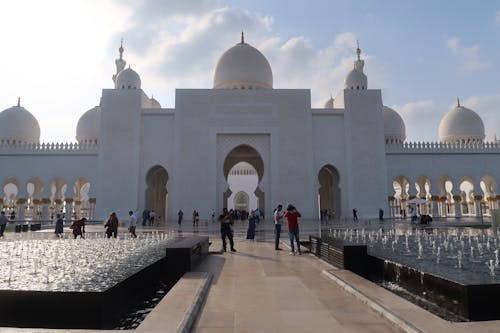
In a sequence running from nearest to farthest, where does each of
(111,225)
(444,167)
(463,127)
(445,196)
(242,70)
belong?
(111,225) < (444,167) < (445,196) < (242,70) < (463,127)

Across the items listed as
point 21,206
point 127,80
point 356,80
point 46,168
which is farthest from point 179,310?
point 356,80

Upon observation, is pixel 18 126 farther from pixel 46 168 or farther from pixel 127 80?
pixel 127 80

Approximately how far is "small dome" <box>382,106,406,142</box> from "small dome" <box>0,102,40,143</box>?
21.4 m

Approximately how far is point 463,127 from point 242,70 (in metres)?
14.5

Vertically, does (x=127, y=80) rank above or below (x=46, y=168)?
above

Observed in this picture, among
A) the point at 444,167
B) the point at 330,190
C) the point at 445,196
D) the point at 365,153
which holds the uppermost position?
the point at 365,153

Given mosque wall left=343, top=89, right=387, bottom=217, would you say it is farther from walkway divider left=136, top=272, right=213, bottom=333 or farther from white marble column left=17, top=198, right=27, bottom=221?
white marble column left=17, top=198, right=27, bottom=221

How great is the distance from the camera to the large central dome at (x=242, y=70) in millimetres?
19219

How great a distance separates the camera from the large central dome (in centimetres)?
1922

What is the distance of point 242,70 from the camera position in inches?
757

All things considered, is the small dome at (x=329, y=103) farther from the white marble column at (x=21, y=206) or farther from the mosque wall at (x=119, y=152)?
the white marble column at (x=21, y=206)

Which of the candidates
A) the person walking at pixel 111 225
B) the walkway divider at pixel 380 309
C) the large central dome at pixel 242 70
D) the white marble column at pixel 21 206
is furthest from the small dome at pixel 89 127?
the walkway divider at pixel 380 309

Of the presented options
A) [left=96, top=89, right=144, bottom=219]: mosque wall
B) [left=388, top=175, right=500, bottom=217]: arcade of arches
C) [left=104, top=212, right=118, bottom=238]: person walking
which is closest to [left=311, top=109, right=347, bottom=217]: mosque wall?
[left=388, top=175, right=500, bottom=217]: arcade of arches

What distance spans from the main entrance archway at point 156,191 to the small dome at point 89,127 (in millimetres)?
4768
